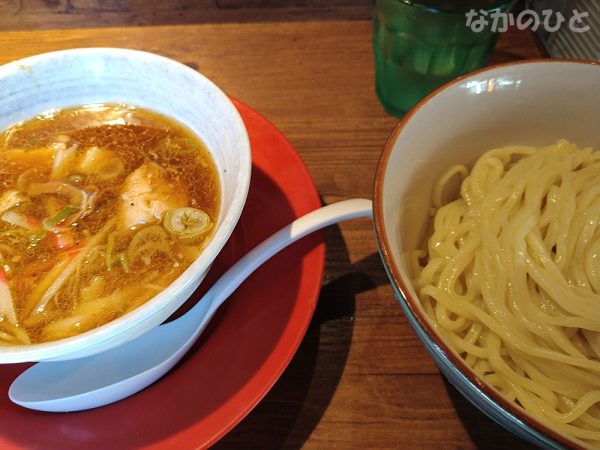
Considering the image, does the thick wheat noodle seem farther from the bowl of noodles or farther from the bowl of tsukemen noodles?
the bowl of tsukemen noodles

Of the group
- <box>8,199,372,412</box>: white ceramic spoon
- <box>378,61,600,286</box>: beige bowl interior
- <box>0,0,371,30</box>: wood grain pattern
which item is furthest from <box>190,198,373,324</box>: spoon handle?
<box>0,0,371,30</box>: wood grain pattern

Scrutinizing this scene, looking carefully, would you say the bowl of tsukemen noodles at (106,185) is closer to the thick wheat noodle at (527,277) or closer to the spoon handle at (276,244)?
the spoon handle at (276,244)

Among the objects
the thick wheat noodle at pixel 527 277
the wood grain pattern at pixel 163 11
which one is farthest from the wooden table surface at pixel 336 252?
the thick wheat noodle at pixel 527 277

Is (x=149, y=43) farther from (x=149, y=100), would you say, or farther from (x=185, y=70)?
(x=185, y=70)

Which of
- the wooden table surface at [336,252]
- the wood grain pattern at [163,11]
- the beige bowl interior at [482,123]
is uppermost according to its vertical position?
the beige bowl interior at [482,123]

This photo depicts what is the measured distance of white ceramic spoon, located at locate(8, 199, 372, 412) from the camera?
2.88 ft

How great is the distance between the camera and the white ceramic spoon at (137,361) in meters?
0.88

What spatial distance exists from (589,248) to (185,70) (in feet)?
3.04

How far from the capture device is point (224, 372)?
928mm

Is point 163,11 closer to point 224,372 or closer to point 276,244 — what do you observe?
point 276,244

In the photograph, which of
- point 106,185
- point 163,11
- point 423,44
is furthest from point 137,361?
point 163,11

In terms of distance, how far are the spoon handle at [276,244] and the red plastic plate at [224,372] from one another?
63 millimetres

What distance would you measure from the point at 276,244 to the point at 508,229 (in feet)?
1.56

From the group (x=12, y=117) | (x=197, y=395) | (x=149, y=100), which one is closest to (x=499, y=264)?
(x=197, y=395)
